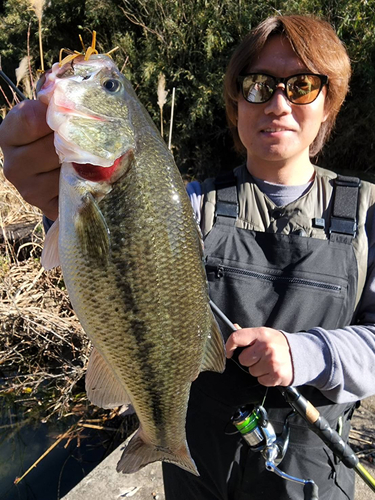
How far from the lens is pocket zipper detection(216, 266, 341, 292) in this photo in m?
1.61

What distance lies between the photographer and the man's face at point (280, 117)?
1732 millimetres

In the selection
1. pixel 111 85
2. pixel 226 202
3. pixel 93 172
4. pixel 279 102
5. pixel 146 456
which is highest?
pixel 111 85

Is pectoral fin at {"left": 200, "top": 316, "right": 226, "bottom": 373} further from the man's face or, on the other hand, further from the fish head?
the man's face

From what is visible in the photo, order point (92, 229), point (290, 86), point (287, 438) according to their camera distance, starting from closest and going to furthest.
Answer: point (92, 229), point (287, 438), point (290, 86)

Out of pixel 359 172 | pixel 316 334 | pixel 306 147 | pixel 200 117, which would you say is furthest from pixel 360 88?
pixel 316 334

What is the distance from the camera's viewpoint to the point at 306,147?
1836mm

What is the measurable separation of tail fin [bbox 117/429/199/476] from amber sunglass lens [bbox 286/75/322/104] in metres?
1.49

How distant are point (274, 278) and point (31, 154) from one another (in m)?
1.06

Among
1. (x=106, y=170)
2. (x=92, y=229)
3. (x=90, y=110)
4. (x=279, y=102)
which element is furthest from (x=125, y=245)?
(x=279, y=102)

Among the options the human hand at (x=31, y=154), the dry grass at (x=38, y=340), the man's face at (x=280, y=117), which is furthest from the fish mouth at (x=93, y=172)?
the dry grass at (x=38, y=340)

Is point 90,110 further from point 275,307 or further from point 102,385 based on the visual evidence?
point 275,307

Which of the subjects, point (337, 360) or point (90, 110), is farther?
point (337, 360)

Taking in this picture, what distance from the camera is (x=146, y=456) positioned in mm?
1404

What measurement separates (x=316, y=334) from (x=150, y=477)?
1.70 m
